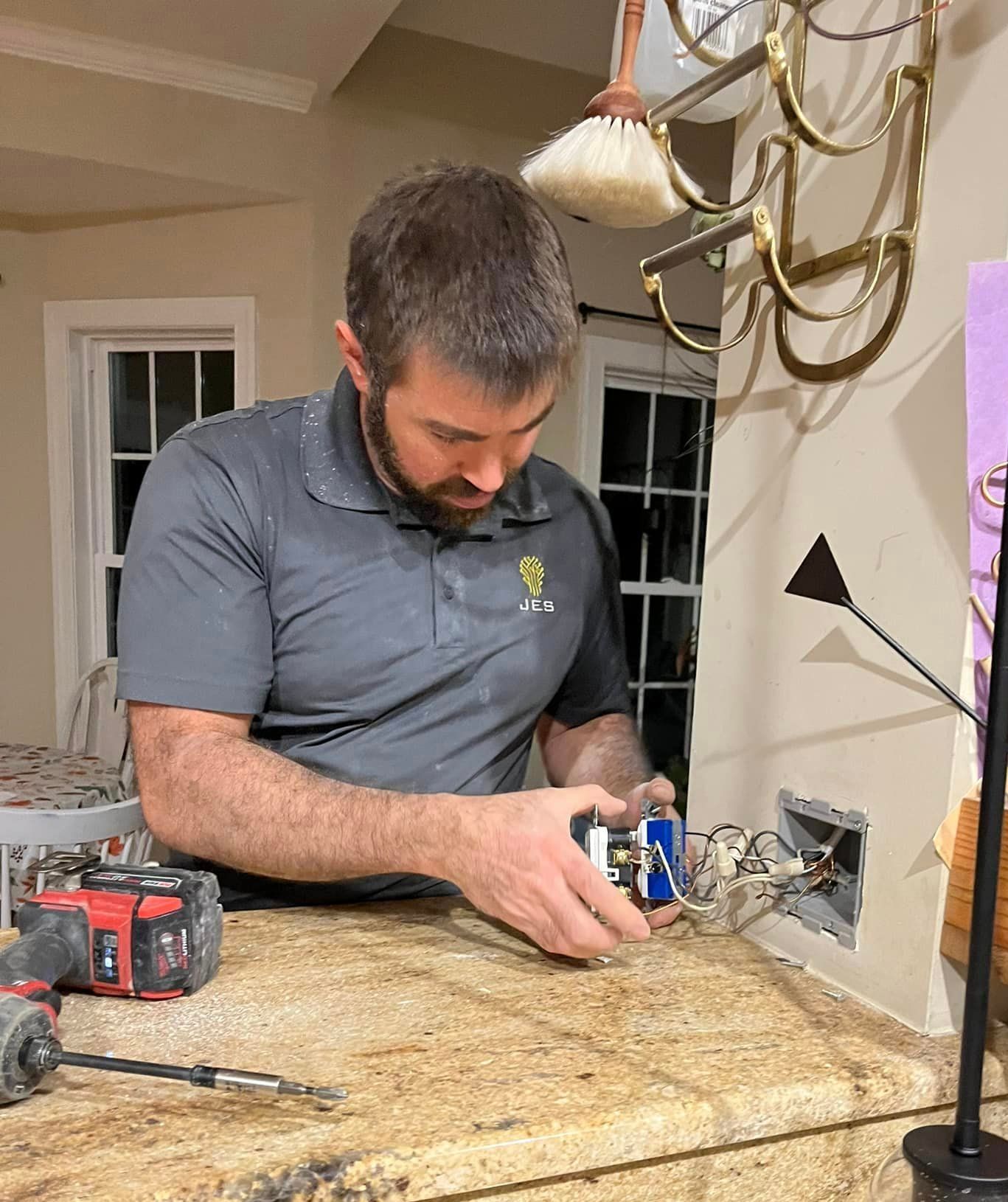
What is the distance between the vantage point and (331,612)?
0.93m

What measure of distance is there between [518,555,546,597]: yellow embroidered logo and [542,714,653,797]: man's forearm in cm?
23

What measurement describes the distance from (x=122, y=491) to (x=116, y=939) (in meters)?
2.61

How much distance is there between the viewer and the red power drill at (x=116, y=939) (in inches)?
22.5

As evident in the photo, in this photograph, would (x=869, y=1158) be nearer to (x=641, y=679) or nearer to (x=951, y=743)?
(x=951, y=743)

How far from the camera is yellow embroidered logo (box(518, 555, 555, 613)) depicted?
40.3 inches

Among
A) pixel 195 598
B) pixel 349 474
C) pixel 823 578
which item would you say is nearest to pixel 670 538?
pixel 349 474

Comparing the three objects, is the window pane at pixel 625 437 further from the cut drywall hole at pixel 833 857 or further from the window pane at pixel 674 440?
the cut drywall hole at pixel 833 857

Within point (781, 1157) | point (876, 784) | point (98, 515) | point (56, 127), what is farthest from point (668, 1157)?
point (98, 515)

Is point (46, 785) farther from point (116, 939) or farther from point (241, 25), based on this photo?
point (241, 25)

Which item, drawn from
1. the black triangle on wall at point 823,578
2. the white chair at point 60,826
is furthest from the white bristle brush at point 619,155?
the white chair at point 60,826

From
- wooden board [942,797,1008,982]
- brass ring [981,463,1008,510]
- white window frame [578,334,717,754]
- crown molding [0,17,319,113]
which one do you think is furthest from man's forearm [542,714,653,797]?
crown molding [0,17,319,113]

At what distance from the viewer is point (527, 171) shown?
807 mm

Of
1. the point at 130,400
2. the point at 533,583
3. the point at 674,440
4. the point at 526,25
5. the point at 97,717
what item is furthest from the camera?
the point at 674,440

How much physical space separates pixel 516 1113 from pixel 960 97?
2.27 ft
